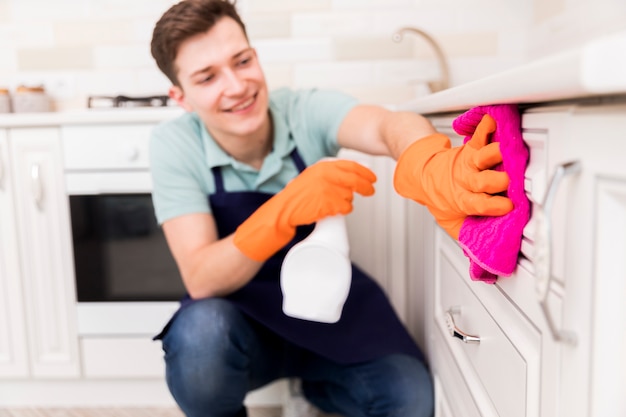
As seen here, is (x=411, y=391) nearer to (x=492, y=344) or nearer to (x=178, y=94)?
(x=492, y=344)

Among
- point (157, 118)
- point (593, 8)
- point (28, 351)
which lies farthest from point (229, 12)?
point (28, 351)

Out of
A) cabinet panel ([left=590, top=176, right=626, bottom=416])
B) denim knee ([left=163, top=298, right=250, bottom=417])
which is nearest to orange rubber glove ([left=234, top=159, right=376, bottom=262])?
denim knee ([left=163, top=298, right=250, bottom=417])

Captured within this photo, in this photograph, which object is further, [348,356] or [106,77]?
[106,77]

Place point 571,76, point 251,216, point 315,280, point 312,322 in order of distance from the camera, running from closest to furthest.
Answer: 1. point 571,76
2. point 315,280
3. point 251,216
4. point 312,322

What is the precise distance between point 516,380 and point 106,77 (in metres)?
1.70

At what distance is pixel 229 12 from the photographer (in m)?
1.15

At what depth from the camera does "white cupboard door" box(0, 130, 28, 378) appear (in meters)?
1.48

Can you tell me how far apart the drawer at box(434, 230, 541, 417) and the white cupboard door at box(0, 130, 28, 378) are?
1.17m

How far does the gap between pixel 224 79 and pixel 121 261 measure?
65 centimetres

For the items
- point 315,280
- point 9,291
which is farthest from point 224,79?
point 9,291

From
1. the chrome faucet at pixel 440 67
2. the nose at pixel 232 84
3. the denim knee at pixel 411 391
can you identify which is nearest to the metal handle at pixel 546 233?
the denim knee at pixel 411 391

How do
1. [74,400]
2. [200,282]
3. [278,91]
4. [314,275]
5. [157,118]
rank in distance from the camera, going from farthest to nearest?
1. [74,400]
2. [157,118]
3. [278,91]
4. [200,282]
5. [314,275]

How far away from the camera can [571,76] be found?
344 mm

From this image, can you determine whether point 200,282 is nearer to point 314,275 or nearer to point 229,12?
point 314,275
